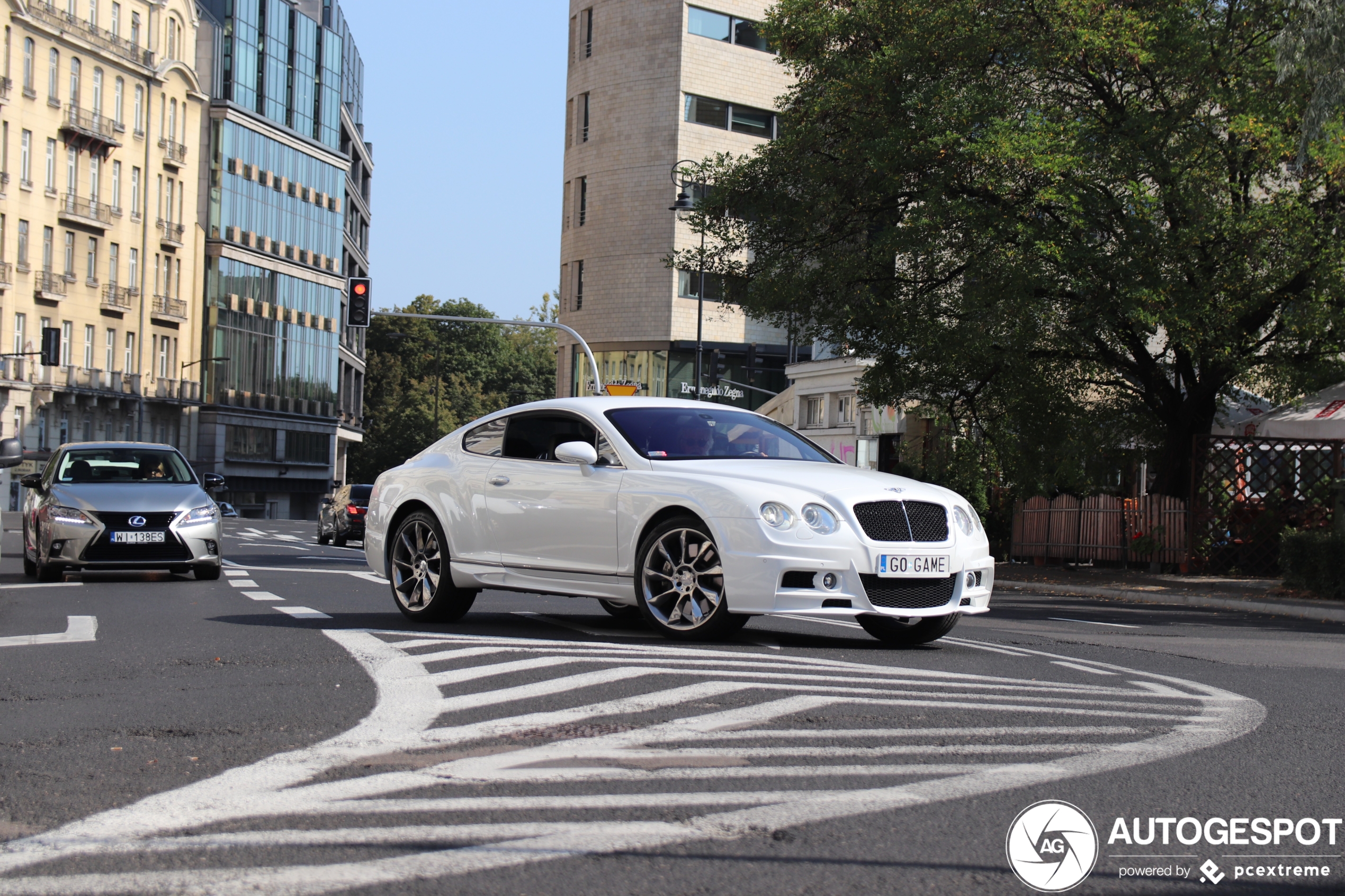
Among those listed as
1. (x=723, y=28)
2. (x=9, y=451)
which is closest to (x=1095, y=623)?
(x=9, y=451)

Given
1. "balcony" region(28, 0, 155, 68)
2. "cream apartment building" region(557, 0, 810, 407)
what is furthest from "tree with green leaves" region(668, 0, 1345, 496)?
"balcony" region(28, 0, 155, 68)

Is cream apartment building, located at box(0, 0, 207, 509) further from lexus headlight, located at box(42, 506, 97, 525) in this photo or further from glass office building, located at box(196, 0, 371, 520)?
lexus headlight, located at box(42, 506, 97, 525)

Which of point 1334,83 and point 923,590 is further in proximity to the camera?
point 1334,83

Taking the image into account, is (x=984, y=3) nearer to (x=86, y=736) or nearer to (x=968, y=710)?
(x=968, y=710)

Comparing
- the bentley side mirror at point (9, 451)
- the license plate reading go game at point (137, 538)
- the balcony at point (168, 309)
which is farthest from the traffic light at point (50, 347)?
the bentley side mirror at point (9, 451)

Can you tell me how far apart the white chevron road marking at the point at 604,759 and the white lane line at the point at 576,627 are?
1.32m

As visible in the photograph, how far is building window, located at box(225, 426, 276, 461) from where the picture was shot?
293 ft

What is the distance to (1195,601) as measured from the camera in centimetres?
2072

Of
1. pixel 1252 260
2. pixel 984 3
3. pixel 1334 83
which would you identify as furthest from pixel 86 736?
pixel 984 3

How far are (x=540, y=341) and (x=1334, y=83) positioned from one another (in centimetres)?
11587

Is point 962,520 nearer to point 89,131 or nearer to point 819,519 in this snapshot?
point 819,519

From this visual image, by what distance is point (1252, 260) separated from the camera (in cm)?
2311

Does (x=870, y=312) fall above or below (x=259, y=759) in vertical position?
above

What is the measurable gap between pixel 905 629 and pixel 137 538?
10155mm
